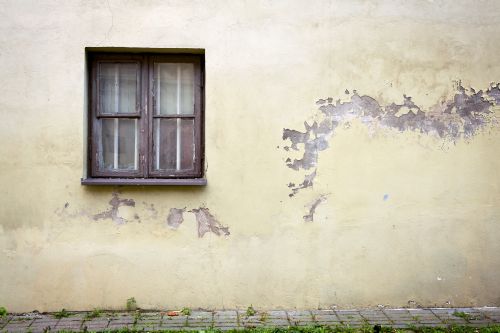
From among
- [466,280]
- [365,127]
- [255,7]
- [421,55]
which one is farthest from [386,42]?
[466,280]

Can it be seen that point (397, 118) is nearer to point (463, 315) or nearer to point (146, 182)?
point (463, 315)

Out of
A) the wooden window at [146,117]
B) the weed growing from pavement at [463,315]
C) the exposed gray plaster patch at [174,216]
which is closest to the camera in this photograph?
the weed growing from pavement at [463,315]

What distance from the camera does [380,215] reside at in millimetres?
5484

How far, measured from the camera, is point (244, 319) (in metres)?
5.19

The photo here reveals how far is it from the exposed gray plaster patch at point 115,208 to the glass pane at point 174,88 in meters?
1.00

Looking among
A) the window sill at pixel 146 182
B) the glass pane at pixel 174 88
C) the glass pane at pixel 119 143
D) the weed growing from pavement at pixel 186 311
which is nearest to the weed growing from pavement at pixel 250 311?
the weed growing from pavement at pixel 186 311

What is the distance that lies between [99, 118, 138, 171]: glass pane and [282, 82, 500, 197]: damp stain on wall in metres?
1.62

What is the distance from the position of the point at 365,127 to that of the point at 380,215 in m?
0.93

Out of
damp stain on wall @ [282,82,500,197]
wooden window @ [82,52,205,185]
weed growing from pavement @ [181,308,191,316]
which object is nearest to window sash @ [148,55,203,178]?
wooden window @ [82,52,205,185]

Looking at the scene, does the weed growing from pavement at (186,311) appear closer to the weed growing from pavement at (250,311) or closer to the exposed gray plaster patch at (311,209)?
the weed growing from pavement at (250,311)

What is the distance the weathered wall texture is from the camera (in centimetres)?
533

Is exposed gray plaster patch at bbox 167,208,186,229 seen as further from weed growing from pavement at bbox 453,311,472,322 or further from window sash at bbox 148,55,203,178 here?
weed growing from pavement at bbox 453,311,472,322

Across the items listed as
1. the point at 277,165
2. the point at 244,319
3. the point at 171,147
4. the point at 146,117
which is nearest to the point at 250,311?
the point at 244,319

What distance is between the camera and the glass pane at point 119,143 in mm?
5609
